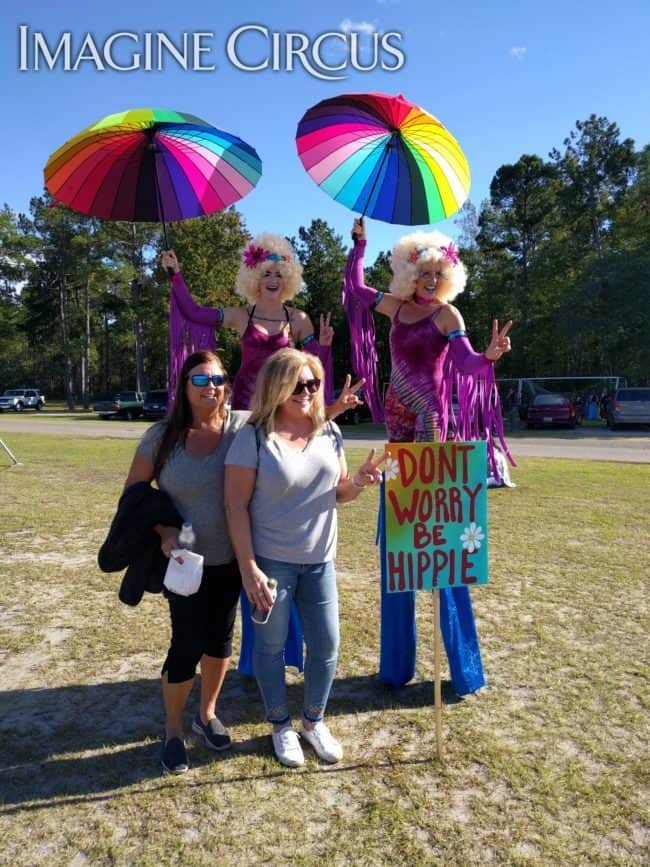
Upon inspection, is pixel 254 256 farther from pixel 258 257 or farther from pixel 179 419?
pixel 179 419

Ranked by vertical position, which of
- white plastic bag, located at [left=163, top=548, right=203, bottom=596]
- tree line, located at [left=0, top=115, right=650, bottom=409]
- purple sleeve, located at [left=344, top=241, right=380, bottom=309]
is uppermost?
tree line, located at [left=0, top=115, right=650, bottom=409]

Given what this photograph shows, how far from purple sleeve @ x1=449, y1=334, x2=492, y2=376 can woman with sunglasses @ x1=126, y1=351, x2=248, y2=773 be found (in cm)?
106

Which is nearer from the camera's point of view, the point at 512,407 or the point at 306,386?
the point at 306,386

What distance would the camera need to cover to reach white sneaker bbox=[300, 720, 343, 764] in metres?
2.71

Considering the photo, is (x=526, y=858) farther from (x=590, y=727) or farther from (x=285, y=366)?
(x=285, y=366)

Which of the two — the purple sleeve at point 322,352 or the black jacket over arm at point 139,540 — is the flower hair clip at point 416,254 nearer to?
the purple sleeve at point 322,352

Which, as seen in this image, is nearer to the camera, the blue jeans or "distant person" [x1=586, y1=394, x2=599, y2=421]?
the blue jeans

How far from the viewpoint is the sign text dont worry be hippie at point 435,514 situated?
2793 millimetres

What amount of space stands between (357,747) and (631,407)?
21275 millimetres

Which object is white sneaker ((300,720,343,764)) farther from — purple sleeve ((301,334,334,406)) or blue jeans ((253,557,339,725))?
purple sleeve ((301,334,334,406))

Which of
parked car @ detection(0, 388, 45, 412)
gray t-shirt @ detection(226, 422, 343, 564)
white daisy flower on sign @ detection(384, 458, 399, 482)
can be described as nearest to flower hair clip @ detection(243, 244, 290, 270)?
gray t-shirt @ detection(226, 422, 343, 564)

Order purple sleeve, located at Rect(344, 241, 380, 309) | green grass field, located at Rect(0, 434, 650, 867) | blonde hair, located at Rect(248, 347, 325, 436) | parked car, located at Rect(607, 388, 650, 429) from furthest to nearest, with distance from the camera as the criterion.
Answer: parked car, located at Rect(607, 388, 650, 429) → purple sleeve, located at Rect(344, 241, 380, 309) → blonde hair, located at Rect(248, 347, 325, 436) → green grass field, located at Rect(0, 434, 650, 867)

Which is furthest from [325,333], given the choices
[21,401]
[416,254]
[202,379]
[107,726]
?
[21,401]

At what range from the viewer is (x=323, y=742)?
276cm
